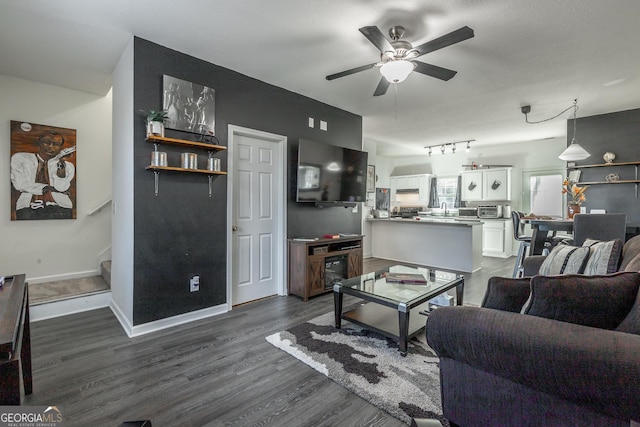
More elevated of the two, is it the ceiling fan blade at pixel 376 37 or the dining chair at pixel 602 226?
the ceiling fan blade at pixel 376 37

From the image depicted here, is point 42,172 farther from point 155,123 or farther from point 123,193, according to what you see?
point 155,123

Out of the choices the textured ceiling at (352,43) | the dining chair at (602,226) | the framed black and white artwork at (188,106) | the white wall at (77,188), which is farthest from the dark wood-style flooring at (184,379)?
the dining chair at (602,226)

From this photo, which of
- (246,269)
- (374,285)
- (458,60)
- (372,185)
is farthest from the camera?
(372,185)

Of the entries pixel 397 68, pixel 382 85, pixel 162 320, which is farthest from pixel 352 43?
pixel 162 320

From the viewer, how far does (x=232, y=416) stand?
1.71 metres

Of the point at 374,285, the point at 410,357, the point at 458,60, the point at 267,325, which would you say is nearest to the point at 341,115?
the point at 458,60

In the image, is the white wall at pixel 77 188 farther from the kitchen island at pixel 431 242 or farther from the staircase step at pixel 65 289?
the kitchen island at pixel 431 242

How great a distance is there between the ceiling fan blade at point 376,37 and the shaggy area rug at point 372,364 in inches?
95.0

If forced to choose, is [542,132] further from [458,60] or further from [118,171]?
[118,171]

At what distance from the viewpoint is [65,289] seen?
3488 mm

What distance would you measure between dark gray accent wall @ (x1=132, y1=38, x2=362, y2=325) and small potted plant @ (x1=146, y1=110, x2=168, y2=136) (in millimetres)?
156

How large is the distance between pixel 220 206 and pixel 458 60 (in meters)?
2.98

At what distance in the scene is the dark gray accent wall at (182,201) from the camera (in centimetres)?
276

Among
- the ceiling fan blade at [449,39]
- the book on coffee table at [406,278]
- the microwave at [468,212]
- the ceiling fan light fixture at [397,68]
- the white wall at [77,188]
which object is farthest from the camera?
the microwave at [468,212]
